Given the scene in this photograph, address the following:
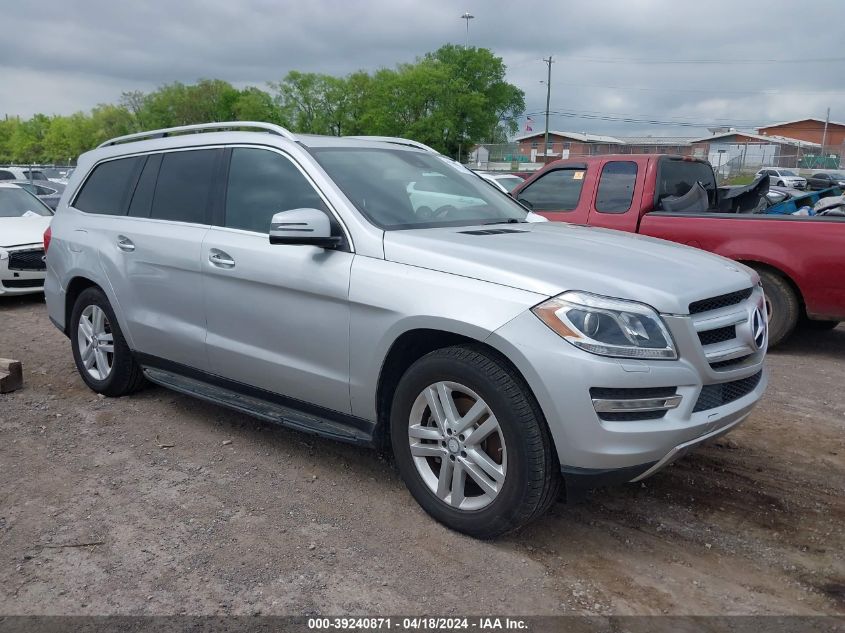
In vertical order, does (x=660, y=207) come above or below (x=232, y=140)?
below

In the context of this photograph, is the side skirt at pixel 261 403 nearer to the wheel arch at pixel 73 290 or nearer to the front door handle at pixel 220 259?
the front door handle at pixel 220 259

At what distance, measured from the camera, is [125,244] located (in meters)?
4.87

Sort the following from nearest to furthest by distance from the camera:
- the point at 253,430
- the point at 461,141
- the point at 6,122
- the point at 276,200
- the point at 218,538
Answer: the point at 218,538
the point at 276,200
the point at 253,430
the point at 461,141
the point at 6,122

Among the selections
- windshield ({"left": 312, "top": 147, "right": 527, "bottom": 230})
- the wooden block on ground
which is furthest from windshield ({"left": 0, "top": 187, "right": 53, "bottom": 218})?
windshield ({"left": 312, "top": 147, "right": 527, "bottom": 230})

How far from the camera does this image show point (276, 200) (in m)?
4.08

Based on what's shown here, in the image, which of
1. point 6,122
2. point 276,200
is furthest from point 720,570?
point 6,122

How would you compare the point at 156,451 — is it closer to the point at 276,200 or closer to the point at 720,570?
the point at 276,200

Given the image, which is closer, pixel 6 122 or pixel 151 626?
pixel 151 626

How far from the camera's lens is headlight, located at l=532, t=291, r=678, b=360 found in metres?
2.90

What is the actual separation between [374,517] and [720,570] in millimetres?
1557

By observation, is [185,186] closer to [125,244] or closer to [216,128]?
[216,128]

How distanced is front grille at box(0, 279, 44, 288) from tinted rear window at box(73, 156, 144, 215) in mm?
4376

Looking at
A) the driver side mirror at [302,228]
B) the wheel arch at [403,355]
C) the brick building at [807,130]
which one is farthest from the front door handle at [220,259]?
the brick building at [807,130]

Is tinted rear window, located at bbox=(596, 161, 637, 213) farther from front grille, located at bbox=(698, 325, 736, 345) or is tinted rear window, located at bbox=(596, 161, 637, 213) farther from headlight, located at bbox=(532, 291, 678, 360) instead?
headlight, located at bbox=(532, 291, 678, 360)
